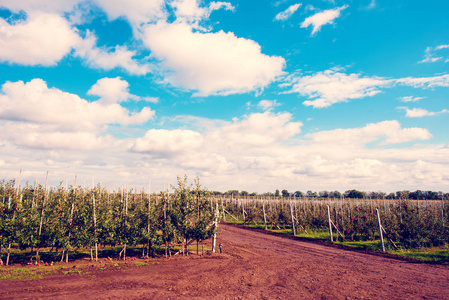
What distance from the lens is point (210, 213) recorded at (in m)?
16.4

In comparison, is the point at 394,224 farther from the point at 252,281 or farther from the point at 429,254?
the point at 252,281

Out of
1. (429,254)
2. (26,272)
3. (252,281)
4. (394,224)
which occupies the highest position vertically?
(394,224)

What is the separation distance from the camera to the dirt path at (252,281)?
29.9 ft

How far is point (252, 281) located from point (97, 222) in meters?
9.90

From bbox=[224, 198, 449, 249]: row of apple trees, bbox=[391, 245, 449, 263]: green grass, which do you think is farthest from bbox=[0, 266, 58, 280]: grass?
bbox=[391, 245, 449, 263]: green grass

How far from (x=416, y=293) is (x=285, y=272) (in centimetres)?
521

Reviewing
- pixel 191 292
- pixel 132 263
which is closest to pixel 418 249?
pixel 191 292

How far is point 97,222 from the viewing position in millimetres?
14523

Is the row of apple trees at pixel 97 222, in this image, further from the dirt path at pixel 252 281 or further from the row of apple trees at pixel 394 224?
the row of apple trees at pixel 394 224

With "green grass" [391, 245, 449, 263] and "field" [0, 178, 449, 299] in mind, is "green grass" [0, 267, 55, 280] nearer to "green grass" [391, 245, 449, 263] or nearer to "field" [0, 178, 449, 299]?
"field" [0, 178, 449, 299]

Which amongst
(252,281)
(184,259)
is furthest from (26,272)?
(252,281)

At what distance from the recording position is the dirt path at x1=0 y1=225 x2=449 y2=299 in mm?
9109

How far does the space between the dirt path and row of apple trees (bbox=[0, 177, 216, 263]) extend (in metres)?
1.85

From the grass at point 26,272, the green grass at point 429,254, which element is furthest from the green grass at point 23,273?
the green grass at point 429,254
